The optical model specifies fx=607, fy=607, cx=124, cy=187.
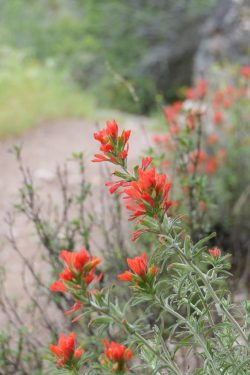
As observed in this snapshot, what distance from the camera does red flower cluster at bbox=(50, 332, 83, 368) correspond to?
61.2 inches

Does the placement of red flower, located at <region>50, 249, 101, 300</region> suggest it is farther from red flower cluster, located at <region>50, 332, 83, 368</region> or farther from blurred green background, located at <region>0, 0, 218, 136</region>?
blurred green background, located at <region>0, 0, 218, 136</region>

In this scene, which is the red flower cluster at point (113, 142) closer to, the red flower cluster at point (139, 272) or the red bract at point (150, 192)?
the red bract at point (150, 192)

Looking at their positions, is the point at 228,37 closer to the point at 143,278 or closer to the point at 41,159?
the point at 41,159

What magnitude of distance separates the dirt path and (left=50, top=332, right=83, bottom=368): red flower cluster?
2231 mm

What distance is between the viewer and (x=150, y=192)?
1.42 metres

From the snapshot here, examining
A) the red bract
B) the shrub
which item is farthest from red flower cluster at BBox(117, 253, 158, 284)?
the red bract

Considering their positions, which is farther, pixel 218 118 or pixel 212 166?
pixel 218 118

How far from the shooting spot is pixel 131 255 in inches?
129

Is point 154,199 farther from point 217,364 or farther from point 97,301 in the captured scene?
point 217,364

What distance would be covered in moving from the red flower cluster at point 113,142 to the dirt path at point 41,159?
2.42 metres

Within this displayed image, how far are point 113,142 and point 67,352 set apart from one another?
554mm

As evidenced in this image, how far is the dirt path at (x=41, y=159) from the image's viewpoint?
4.26 m

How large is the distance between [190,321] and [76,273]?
35cm

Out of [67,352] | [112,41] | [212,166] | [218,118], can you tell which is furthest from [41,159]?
[112,41]
